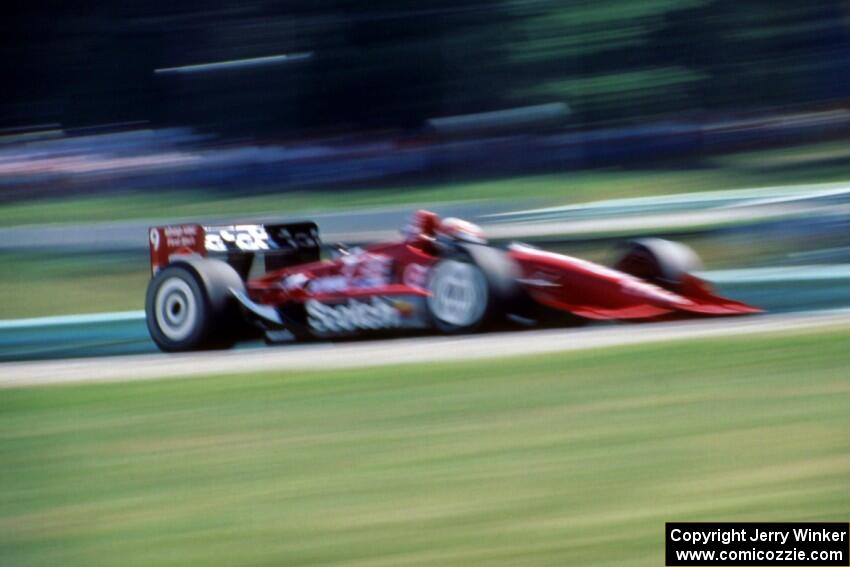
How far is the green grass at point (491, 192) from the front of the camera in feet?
31.4

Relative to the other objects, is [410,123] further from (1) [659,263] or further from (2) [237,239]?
(1) [659,263]

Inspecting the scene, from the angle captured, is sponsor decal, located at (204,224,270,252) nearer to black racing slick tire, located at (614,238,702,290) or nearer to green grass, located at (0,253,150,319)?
black racing slick tire, located at (614,238,702,290)

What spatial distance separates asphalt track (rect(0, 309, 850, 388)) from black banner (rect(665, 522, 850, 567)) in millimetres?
1962

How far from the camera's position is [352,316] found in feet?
16.3

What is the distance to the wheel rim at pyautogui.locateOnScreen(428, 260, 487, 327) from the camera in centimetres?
Result: 468

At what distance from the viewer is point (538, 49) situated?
10.5 metres

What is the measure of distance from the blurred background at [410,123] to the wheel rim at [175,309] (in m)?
3.35

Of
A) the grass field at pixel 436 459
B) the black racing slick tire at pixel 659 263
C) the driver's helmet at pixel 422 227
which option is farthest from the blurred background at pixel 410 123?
the grass field at pixel 436 459

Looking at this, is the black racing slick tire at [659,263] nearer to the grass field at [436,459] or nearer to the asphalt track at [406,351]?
the asphalt track at [406,351]

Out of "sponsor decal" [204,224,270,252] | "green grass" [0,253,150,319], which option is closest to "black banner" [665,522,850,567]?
"sponsor decal" [204,224,270,252]

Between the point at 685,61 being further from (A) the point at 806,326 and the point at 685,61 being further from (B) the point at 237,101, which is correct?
(A) the point at 806,326

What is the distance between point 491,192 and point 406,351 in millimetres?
5960

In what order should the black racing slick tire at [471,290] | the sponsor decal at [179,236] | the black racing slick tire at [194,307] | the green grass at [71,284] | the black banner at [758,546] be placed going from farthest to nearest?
the green grass at [71,284] → the sponsor decal at [179,236] → the black racing slick tire at [194,307] → the black racing slick tire at [471,290] → the black banner at [758,546]

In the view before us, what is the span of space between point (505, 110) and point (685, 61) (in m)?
1.73
